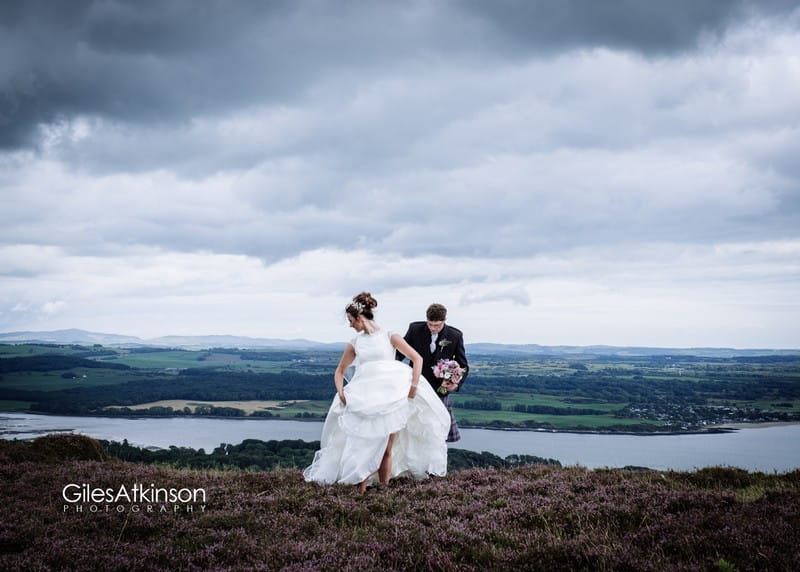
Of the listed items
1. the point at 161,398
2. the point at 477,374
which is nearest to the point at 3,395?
the point at 161,398

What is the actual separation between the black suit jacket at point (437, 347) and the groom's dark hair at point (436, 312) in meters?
0.55

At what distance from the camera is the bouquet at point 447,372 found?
1059 centimetres

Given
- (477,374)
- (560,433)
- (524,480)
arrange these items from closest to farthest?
(524,480) < (560,433) < (477,374)

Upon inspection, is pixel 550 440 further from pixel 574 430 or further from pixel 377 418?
pixel 377 418

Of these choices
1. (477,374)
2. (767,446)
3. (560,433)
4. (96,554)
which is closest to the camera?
(96,554)

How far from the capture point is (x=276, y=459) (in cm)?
1986

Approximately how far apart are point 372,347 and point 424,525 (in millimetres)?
3504

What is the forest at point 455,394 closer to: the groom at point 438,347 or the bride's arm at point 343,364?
the groom at point 438,347

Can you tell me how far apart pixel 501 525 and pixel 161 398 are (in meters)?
94.1

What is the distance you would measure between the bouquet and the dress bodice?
1.49 metres

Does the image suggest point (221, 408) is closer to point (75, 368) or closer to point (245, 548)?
point (75, 368)

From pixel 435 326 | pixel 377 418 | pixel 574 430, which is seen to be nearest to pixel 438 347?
pixel 435 326

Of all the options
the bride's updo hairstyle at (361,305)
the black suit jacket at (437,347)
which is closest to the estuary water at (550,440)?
the black suit jacket at (437,347)

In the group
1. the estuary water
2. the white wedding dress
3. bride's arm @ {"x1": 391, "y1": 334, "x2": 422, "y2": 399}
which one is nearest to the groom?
the white wedding dress
